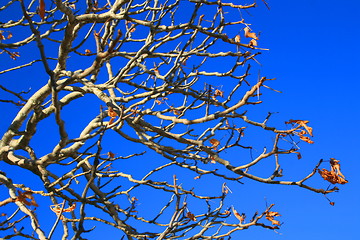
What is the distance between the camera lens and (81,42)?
4.22m

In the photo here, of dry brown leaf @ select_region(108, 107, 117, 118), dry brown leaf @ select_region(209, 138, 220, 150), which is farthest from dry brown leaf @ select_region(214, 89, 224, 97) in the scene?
dry brown leaf @ select_region(108, 107, 117, 118)

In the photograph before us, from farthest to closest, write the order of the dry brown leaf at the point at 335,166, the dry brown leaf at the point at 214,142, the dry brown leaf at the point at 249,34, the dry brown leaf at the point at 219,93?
the dry brown leaf at the point at 219,93 → the dry brown leaf at the point at 214,142 → the dry brown leaf at the point at 249,34 → the dry brown leaf at the point at 335,166

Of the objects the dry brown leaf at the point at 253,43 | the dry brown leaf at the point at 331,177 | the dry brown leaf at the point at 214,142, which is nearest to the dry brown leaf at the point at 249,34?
the dry brown leaf at the point at 253,43

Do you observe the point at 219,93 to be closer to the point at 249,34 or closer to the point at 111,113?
the point at 249,34

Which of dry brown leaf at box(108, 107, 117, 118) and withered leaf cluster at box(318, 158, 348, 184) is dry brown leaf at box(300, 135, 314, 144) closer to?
withered leaf cluster at box(318, 158, 348, 184)

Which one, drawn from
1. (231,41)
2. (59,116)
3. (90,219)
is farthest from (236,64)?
(90,219)

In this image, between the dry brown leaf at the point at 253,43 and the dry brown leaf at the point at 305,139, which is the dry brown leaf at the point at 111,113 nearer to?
the dry brown leaf at the point at 253,43

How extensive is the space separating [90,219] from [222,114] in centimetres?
255

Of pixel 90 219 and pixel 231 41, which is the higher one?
pixel 231 41

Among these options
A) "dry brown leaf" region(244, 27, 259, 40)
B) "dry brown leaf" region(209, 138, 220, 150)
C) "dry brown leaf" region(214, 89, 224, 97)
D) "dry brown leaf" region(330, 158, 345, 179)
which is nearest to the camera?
"dry brown leaf" region(330, 158, 345, 179)

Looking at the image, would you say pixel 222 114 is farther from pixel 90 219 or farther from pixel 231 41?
pixel 90 219

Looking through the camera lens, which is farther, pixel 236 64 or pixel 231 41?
pixel 236 64

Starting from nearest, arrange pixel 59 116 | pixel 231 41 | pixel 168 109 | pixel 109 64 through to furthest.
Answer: pixel 59 116
pixel 231 41
pixel 168 109
pixel 109 64

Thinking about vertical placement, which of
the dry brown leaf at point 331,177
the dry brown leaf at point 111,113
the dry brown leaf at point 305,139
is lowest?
the dry brown leaf at point 331,177
